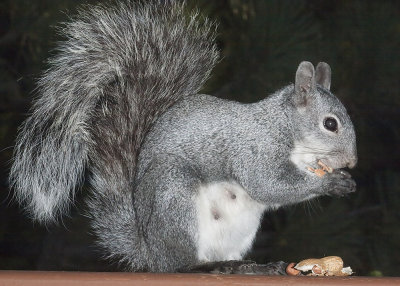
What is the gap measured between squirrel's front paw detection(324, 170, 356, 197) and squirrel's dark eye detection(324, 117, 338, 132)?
0.28 ft

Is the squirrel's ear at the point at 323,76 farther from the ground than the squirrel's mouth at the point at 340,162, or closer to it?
farther from the ground

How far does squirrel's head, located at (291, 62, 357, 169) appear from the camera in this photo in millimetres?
1521

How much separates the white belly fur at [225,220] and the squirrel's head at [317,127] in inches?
5.0

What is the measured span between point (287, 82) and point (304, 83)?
1.44 feet

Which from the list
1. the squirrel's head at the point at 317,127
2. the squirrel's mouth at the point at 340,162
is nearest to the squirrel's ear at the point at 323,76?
the squirrel's head at the point at 317,127

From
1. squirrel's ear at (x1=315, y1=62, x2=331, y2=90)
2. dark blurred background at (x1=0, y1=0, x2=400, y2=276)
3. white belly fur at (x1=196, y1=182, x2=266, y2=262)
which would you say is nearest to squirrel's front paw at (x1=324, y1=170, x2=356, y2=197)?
white belly fur at (x1=196, y1=182, x2=266, y2=262)

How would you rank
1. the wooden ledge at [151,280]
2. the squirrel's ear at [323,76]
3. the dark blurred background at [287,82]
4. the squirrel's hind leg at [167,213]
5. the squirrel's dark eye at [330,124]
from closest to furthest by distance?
1. the wooden ledge at [151,280]
2. the squirrel's hind leg at [167,213]
3. the squirrel's dark eye at [330,124]
4. the squirrel's ear at [323,76]
5. the dark blurred background at [287,82]

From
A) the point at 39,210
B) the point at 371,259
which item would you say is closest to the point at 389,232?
the point at 371,259

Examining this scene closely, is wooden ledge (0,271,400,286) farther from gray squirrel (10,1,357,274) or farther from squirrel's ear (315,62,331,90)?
squirrel's ear (315,62,331,90)

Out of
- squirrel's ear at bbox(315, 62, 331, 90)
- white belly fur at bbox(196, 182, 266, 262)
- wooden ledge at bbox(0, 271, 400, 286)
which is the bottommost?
wooden ledge at bbox(0, 271, 400, 286)

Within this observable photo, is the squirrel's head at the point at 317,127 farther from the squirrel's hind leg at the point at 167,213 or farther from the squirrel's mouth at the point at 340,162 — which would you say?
the squirrel's hind leg at the point at 167,213

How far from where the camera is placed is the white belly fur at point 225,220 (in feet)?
4.79

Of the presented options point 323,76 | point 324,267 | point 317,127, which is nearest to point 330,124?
point 317,127

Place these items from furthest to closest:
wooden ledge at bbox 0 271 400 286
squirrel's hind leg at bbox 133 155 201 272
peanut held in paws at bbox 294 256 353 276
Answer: squirrel's hind leg at bbox 133 155 201 272, peanut held in paws at bbox 294 256 353 276, wooden ledge at bbox 0 271 400 286
